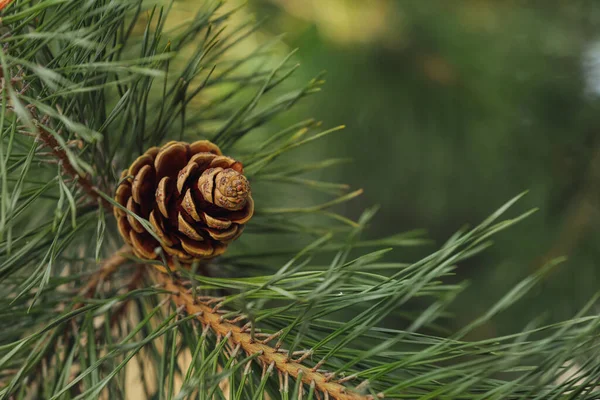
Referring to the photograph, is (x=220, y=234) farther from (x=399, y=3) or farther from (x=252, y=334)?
(x=399, y=3)

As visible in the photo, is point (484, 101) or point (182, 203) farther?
point (484, 101)

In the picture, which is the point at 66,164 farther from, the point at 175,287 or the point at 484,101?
the point at 484,101

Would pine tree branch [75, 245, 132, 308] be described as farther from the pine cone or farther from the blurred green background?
the blurred green background

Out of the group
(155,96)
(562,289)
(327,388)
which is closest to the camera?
(327,388)

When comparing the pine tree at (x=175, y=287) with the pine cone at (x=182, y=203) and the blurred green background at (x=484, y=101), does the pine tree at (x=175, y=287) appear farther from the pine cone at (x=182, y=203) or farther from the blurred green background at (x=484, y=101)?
the blurred green background at (x=484, y=101)

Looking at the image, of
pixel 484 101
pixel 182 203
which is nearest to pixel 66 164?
pixel 182 203

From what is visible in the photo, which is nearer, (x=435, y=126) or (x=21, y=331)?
(x=21, y=331)

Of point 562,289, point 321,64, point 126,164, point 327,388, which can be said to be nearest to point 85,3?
point 126,164
